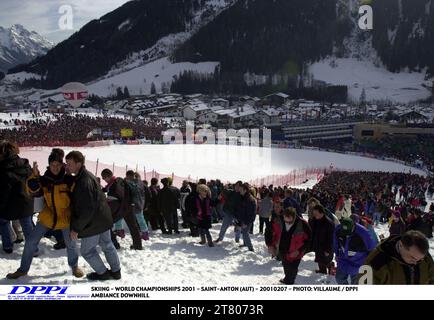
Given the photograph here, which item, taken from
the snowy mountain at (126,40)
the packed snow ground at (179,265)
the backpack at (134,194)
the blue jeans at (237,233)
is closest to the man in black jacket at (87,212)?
the packed snow ground at (179,265)

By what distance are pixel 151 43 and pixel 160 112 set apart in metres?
101

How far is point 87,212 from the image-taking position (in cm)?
376

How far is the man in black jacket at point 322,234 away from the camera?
4.98m

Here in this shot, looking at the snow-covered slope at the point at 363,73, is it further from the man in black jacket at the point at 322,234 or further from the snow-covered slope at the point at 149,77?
the man in black jacket at the point at 322,234

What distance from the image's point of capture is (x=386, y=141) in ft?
164

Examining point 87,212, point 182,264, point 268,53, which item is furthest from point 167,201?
point 268,53

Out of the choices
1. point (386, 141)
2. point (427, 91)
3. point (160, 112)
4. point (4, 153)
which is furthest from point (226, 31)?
point (4, 153)

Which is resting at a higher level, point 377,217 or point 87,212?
point 87,212

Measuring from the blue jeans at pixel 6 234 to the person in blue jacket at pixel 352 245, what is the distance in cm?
376

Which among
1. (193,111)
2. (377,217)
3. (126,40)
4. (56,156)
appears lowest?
(377,217)

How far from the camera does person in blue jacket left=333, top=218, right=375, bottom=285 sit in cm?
420

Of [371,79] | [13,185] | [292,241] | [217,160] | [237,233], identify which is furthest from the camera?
[371,79]

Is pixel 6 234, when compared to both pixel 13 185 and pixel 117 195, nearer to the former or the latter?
pixel 13 185

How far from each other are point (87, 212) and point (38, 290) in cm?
101
